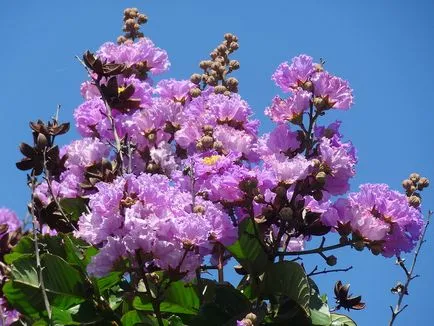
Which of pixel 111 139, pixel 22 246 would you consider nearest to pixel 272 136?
pixel 111 139

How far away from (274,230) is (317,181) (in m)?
0.18

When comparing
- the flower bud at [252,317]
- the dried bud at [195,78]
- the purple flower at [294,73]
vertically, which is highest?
the dried bud at [195,78]

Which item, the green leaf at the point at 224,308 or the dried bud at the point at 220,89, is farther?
the dried bud at the point at 220,89

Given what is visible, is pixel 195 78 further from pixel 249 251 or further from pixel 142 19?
pixel 249 251

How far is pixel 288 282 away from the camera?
143 centimetres

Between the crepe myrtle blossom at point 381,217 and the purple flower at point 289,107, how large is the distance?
23 cm

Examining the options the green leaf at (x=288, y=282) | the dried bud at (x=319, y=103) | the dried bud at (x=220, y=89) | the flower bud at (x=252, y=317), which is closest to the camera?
the flower bud at (x=252, y=317)

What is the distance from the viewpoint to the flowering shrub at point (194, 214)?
1.36 meters

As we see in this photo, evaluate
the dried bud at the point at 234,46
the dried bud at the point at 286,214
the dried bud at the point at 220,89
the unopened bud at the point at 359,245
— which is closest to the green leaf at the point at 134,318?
the dried bud at the point at 286,214

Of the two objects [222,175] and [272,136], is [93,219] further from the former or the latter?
[272,136]

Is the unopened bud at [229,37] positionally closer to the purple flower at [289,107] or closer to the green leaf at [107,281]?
the purple flower at [289,107]

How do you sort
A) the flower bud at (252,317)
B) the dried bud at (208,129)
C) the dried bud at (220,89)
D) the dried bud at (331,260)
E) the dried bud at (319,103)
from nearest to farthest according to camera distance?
the flower bud at (252,317), the dried bud at (331,260), the dried bud at (319,103), the dried bud at (208,129), the dried bud at (220,89)

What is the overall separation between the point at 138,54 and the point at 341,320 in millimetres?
945

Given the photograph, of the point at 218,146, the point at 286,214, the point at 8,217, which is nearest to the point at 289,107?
the point at 218,146
